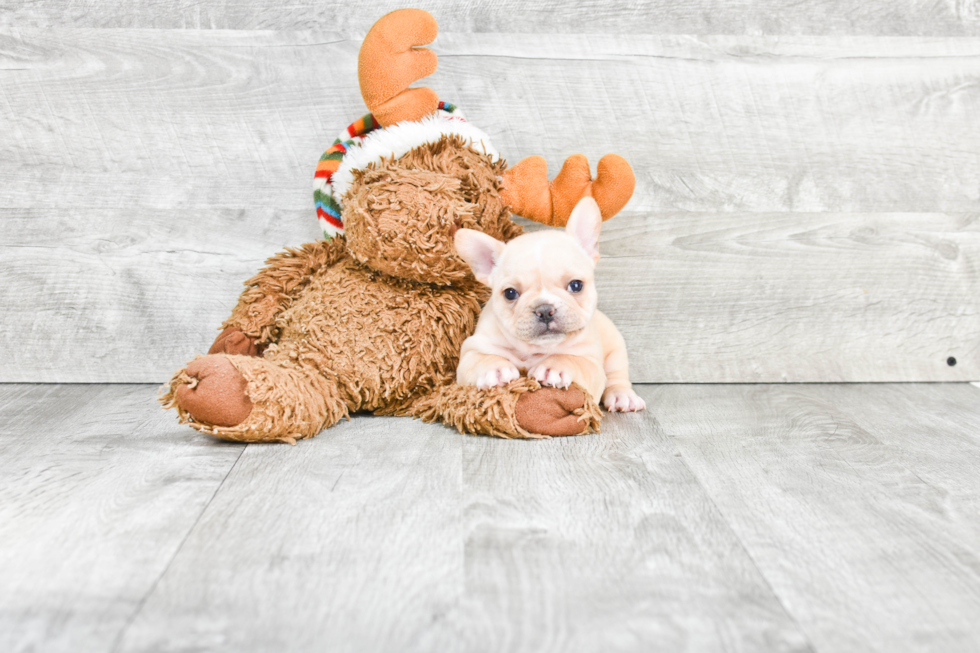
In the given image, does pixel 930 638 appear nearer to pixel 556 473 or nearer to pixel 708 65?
pixel 556 473

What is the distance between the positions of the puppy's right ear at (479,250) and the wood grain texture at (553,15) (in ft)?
1.71

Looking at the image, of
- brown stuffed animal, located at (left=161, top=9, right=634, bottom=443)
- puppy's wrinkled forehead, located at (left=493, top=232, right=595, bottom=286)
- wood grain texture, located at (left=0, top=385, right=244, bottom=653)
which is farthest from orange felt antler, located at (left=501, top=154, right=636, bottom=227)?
wood grain texture, located at (left=0, top=385, right=244, bottom=653)

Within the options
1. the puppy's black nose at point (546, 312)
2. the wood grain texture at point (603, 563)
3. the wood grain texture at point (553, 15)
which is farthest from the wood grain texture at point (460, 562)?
the wood grain texture at point (553, 15)

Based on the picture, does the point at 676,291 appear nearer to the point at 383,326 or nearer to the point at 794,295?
the point at 794,295

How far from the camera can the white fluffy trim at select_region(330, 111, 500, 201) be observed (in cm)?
127

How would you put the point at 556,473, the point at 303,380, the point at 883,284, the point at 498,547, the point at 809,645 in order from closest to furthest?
the point at 809,645
the point at 498,547
the point at 556,473
the point at 303,380
the point at 883,284

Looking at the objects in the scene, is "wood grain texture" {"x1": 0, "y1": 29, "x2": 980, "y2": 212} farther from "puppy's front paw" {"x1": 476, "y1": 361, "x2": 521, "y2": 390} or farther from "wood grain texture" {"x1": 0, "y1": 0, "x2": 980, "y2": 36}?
"puppy's front paw" {"x1": 476, "y1": 361, "x2": 521, "y2": 390}

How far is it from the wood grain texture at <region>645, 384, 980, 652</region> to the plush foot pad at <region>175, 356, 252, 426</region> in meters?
0.65

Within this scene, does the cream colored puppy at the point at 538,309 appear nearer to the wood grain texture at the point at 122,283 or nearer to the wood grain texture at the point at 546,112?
the wood grain texture at the point at 546,112

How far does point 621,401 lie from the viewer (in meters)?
1.37

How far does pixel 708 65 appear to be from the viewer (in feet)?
4.99

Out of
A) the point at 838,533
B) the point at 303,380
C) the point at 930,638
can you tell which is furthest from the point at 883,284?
the point at 303,380

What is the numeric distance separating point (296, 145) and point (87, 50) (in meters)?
0.43

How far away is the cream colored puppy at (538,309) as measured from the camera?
3.83ft
